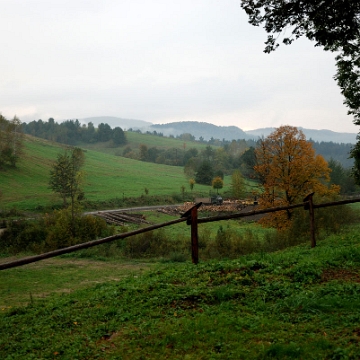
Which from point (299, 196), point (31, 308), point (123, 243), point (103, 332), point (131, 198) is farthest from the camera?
point (131, 198)

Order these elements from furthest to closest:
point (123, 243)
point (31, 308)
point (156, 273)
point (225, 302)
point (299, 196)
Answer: point (299, 196), point (123, 243), point (156, 273), point (31, 308), point (225, 302)

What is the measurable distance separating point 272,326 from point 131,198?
65.2 metres

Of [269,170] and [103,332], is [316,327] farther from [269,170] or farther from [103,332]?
[269,170]

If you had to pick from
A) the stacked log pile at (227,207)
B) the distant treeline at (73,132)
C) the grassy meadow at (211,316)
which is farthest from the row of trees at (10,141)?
the distant treeline at (73,132)

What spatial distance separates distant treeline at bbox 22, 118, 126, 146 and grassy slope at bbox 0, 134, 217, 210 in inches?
1991

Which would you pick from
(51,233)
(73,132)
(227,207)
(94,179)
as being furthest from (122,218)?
(73,132)

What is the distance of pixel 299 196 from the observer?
30.7 metres

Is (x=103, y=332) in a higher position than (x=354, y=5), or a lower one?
lower

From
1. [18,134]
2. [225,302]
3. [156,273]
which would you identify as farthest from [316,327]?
[18,134]

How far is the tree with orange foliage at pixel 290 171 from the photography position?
30.7 metres

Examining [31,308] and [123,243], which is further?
[123,243]

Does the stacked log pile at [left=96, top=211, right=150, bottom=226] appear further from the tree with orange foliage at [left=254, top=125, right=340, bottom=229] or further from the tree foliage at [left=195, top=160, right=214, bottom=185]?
the tree foliage at [left=195, top=160, right=214, bottom=185]

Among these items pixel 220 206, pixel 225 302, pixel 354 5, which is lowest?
pixel 220 206

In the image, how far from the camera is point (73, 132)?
179 metres
